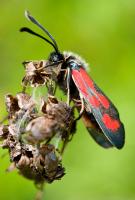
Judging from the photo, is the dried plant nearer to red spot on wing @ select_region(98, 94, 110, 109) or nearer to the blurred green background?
red spot on wing @ select_region(98, 94, 110, 109)

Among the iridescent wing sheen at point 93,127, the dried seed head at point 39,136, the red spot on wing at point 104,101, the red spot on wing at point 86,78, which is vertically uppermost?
the red spot on wing at point 86,78

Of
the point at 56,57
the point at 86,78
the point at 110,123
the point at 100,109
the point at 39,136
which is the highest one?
the point at 56,57

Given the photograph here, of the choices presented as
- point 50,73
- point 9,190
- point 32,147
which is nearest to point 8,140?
point 32,147

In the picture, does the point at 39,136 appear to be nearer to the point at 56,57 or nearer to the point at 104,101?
the point at 104,101

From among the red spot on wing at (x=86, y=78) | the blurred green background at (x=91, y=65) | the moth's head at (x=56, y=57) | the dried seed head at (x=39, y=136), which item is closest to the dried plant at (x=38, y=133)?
the dried seed head at (x=39, y=136)

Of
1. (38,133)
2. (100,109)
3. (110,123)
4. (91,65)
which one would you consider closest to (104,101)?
(100,109)

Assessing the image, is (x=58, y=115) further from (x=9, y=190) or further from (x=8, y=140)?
(x=9, y=190)

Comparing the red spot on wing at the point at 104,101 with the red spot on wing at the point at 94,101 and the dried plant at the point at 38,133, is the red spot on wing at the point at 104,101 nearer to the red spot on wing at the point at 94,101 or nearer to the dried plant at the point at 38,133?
the red spot on wing at the point at 94,101

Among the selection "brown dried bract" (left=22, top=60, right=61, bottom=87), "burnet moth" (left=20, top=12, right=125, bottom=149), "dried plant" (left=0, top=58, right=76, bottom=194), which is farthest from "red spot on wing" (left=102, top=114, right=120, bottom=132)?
"brown dried bract" (left=22, top=60, right=61, bottom=87)
